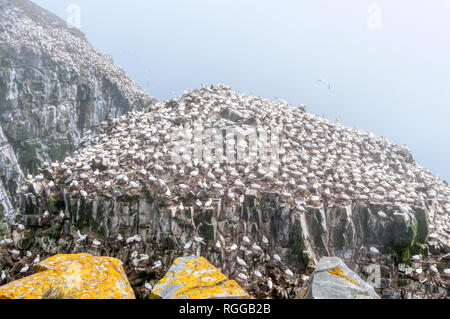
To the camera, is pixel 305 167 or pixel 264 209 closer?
pixel 264 209

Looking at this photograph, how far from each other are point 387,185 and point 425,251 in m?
3.59

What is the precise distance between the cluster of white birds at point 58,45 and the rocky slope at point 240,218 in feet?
168

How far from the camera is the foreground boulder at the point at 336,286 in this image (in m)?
6.86

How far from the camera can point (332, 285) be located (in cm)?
717

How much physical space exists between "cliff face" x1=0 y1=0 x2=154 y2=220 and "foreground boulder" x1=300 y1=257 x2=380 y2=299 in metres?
48.1

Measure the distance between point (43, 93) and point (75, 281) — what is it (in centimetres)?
5753

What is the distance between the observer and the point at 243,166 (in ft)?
50.5

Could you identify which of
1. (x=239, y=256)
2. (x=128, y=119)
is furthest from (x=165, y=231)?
(x=128, y=119)

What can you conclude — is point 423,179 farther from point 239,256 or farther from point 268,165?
point 239,256

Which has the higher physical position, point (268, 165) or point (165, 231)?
point (268, 165)

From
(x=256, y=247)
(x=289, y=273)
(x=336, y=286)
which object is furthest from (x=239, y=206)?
(x=336, y=286)

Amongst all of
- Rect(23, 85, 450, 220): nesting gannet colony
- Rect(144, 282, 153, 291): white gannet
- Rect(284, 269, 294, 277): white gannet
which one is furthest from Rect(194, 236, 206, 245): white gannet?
Rect(284, 269, 294, 277): white gannet

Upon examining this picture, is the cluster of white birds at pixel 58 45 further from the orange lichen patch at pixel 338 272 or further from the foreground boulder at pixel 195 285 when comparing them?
the orange lichen patch at pixel 338 272
